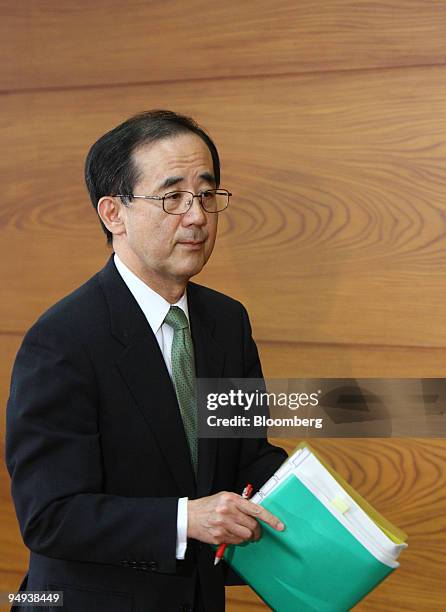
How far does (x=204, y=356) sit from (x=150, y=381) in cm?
15

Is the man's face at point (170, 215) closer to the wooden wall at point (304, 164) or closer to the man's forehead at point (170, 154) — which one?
the man's forehead at point (170, 154)

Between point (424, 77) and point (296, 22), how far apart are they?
336 mm

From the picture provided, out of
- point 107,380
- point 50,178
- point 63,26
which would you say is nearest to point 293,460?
point 107,380

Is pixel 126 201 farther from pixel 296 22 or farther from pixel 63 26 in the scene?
pixel 63 26

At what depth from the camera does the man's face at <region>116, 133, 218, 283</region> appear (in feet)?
4.73

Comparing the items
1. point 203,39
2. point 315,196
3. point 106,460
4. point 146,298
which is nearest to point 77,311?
point 146,298

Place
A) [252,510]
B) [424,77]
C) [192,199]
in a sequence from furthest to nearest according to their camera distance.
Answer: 1. [424,77]
2. [192,199]
3. [252,510]

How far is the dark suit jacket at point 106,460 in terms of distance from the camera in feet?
4.34

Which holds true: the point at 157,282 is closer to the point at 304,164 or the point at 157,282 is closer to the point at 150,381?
the point at 150,381

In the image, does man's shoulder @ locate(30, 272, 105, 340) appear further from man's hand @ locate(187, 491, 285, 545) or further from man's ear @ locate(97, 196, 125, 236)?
man's hand @ locate(187, 491, 285, 545)

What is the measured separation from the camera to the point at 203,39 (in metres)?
2.17

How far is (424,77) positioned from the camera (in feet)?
6.55

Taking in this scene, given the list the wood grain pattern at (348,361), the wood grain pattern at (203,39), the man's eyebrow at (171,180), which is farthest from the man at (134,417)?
the wood grain pattern at (203,39)

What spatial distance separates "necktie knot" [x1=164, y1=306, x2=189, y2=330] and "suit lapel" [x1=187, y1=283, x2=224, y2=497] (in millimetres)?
41
